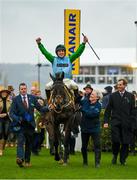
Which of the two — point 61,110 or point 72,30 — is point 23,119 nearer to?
point 61,110

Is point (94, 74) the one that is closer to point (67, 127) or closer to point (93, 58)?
point (93, 58)

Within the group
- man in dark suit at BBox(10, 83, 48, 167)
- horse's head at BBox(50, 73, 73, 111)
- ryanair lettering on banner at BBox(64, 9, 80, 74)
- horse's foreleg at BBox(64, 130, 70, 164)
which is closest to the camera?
man in dark suit at BBox(10, 83, 48, 167)

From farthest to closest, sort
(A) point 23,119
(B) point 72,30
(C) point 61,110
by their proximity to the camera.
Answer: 1. (B) point 72,30
2. (C) point 61,110
3. (A) point 23,119

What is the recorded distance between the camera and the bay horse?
70.5ft

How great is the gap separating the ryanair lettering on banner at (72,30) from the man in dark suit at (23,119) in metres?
10.8

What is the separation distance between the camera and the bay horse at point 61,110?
21484 mm

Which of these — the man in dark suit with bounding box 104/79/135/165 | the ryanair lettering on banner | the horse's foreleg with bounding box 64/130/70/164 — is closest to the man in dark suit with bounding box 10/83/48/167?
the horse's foreleg with bounding box 64/130/70/164

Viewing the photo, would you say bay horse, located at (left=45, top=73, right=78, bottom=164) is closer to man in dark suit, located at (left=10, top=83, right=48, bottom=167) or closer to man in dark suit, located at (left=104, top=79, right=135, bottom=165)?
man in dark suit, located at (left=10, top=83, right=48, bottom=167)

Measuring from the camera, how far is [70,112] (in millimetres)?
21859

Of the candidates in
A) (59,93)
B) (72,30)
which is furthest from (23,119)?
(72,30)

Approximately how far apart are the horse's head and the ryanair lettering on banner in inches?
396

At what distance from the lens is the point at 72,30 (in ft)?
106

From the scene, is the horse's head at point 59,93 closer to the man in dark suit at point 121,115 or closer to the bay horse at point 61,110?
the bay horse at point 61,110

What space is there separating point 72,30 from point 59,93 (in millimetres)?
Answer: 11042
